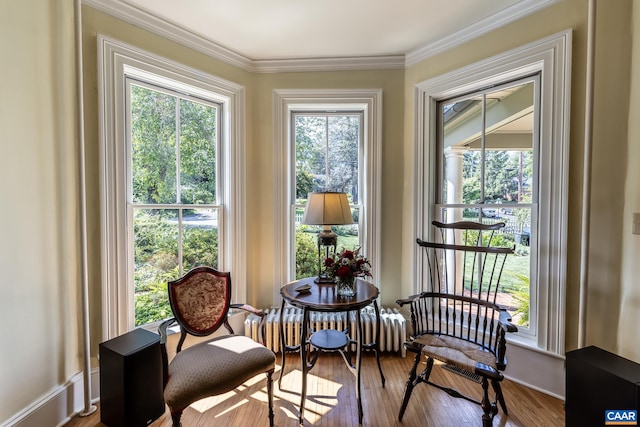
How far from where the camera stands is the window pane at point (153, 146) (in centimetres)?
213

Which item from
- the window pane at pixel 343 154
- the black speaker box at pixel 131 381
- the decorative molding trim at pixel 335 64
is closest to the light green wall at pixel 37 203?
the black speaker box at pixel 131 381

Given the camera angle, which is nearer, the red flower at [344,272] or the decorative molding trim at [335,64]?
the red flower at [344,272]

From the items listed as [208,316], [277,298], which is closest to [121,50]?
[208,316]

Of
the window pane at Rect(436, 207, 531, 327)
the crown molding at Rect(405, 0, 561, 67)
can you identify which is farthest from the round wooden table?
the crown molding at Rect(405, 0, 561, 67)

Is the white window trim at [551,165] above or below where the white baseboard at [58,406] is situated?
above

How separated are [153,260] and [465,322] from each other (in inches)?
102

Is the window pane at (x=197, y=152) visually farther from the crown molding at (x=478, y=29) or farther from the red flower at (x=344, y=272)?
the crown molding at (x=478, y=29)

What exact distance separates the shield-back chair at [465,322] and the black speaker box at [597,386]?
11.4 inches

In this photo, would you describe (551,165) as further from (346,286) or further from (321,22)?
(321,22)

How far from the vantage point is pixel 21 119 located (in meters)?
1.49

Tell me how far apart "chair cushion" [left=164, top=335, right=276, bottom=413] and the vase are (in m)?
0.59

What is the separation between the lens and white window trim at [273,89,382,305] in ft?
8.73

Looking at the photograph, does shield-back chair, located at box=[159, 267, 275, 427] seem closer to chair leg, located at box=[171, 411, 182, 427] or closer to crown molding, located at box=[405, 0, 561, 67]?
chair leg, located at box=[171, 411, 182, 427]

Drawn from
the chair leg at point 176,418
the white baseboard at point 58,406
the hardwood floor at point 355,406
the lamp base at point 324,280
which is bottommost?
the hardwood floor at point 355,406
